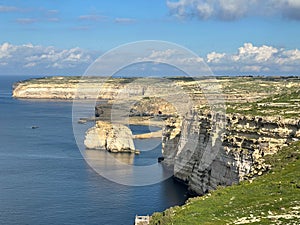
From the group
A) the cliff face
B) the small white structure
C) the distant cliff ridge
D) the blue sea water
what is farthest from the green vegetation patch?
the blue sea water

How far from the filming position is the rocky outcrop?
310 feet

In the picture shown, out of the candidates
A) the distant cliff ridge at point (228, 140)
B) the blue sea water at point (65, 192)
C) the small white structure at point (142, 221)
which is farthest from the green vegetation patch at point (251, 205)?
the blue sea water at point (65, 192)

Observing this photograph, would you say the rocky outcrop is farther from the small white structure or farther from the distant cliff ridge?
the small white structure

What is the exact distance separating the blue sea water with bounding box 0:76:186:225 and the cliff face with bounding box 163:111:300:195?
3.05 meters

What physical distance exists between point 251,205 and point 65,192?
122 feet

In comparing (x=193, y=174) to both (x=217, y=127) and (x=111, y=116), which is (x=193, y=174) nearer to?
(x=217, y=127)

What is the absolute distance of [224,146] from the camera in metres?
52.6

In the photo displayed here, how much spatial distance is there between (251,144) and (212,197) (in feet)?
56.2

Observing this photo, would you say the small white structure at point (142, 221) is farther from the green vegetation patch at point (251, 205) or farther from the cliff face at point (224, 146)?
the cliff face at point (224, 146)

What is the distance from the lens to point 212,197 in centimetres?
3278

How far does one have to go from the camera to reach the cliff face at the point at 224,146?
154 feet

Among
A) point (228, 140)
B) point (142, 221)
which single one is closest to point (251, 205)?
point (142, 221)

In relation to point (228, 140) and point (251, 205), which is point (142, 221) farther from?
point (228, 140)

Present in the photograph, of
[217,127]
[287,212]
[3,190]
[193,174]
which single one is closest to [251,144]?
[217,127]
